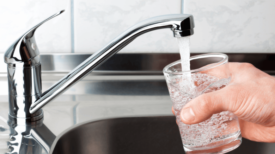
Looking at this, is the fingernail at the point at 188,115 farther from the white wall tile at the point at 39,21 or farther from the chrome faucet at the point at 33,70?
the white wall tile at the point at 39,21

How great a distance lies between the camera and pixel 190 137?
38 centimetres

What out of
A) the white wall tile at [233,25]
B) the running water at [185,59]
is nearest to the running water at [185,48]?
the running water at [185,59]

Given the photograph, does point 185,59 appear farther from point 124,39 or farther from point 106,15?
point 106,15

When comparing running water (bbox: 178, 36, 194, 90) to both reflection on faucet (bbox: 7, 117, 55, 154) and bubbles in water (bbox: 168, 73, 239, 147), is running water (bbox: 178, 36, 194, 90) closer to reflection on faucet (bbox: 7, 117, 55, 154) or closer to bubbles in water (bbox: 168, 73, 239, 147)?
bubbles in water (bbox: 168, 73, 239, 147)

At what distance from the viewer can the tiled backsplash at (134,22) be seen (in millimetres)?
658

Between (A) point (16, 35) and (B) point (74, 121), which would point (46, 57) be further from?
(B) point (74, 121)

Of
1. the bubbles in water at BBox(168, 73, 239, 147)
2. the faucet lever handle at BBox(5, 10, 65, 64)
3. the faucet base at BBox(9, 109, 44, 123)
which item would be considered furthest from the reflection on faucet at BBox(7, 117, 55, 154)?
the bubbles in water at BBox(168, 73, 239, 147)

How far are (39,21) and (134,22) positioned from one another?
0.23 m

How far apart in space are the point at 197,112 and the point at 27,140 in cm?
30

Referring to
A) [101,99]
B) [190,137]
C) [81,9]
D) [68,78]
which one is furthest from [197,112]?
[81,9]

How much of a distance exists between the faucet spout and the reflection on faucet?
38 millimetres

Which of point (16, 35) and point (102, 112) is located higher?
point (16, 35)

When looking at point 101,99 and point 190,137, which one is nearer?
point 190,137

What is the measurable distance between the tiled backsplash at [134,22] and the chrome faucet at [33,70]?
0.71 ft
